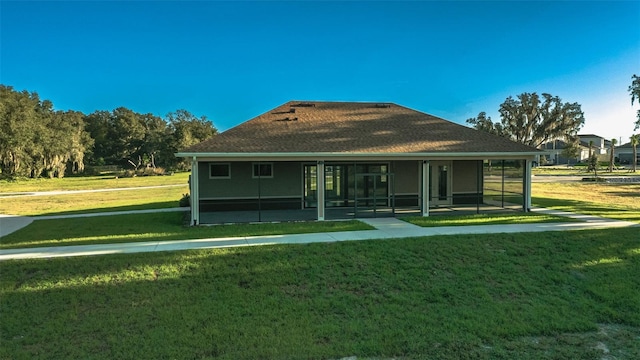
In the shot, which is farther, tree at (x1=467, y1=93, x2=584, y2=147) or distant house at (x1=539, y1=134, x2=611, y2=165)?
distant house at (x1=539, y1=134, x2=611, y2=165)

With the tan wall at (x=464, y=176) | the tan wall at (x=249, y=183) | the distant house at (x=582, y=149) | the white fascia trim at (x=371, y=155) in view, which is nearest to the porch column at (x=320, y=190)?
the white fascia trim at (x=371, y=155)

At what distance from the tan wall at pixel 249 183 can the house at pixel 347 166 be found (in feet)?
0.14

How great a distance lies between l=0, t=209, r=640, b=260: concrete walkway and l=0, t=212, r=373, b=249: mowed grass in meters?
0.62

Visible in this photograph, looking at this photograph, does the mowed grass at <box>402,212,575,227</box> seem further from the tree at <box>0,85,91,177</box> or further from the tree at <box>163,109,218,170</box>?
the tree at <box>163,109,218,170</box>

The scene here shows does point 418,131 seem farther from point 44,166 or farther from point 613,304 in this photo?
point 44,166

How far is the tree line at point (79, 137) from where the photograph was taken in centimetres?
4406

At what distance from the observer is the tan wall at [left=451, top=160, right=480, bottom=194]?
17.8m

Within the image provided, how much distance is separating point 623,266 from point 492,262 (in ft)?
9.13

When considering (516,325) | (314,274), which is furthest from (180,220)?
(516,325)

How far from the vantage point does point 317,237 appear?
1018cm

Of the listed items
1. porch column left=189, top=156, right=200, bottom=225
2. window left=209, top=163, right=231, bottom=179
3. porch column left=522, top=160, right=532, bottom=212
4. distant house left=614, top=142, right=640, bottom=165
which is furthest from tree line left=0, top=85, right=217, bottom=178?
distant house left=614, top=142, right=640, bottom=165

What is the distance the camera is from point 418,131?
17.2 m

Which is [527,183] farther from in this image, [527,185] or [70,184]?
[70,184]

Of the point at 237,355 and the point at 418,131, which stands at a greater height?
the point at 418,131
